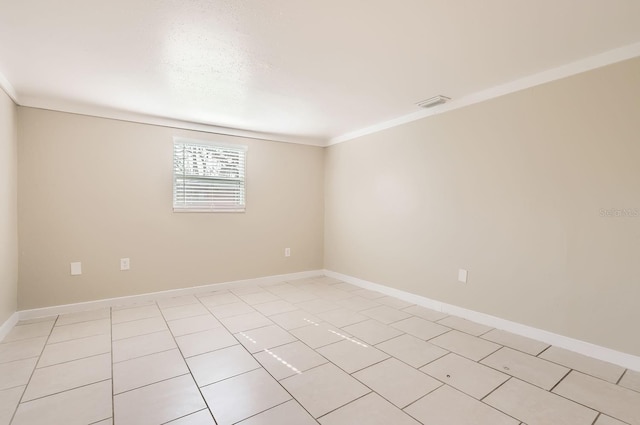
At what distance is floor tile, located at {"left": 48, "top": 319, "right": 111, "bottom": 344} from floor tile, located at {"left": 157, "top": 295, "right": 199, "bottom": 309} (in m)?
0.56

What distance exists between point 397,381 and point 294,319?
4.18 ft

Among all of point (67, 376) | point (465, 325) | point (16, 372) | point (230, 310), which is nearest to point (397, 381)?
point (465, 325)

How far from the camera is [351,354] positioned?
221 cm

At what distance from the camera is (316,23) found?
1762 millimetres

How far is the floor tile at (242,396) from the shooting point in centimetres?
157

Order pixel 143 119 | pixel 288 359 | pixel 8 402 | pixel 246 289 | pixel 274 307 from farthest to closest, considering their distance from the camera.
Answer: pixel 246 289, pixel 143 119, pixel 274 307, pixel 288 359, pixel 8 402

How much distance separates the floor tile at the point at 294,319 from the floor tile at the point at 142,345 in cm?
92

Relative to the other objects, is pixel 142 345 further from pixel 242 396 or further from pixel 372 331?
pixel 372 331

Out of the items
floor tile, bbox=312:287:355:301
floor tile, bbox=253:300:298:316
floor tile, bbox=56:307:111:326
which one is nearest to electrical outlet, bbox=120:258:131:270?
floor tile, bbox=56:307:111:326

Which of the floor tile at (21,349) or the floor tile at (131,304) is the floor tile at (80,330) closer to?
the floor tile at (21,349)

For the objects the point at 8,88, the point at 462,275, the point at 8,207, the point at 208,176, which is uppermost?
the point at 8,88

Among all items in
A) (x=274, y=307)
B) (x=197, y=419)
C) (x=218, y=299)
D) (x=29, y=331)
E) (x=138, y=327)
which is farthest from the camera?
(x=218, y=299)

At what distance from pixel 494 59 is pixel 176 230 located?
3600 millimetres

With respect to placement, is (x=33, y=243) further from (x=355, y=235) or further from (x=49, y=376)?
(x=355, y=235)
